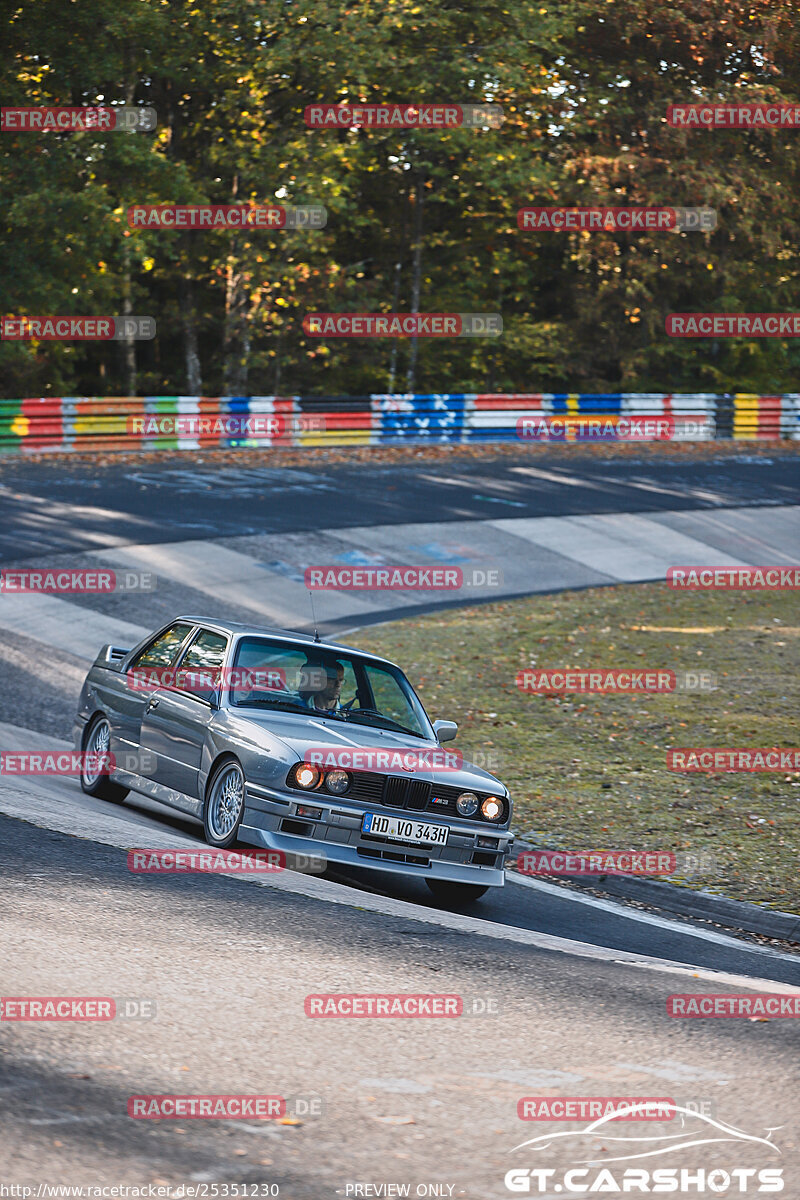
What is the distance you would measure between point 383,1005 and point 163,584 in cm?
1324

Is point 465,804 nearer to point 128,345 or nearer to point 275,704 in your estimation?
point 275,704

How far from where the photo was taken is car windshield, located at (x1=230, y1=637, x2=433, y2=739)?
914cm

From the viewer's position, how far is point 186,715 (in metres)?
9.27

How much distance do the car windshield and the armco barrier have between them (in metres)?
19.5

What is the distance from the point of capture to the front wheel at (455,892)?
28.1 feet

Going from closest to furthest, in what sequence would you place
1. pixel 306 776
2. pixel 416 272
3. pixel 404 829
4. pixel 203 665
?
pixel 306 776
pixel 404 829
pixel 203 665
pixel 416 272

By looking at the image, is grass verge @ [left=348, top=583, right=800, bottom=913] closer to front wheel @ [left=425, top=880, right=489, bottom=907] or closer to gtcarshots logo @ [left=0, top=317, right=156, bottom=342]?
front wheel @ [left=425, top=880, right=489, bottom=907]

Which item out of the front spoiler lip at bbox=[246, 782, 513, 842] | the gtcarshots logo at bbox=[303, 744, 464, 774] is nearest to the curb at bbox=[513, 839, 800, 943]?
the front spoiler lip at bbox=[246, 782, 513, 842]

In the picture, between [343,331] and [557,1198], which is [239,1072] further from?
[343,331]

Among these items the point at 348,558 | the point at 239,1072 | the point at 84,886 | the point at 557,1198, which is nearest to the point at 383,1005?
the point at 239,1072

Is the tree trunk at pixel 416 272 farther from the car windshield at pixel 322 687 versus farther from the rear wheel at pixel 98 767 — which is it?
the car windshield at pixel 322 687

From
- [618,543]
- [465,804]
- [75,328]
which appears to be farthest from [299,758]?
[75,328]

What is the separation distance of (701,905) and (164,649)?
14.1 ft

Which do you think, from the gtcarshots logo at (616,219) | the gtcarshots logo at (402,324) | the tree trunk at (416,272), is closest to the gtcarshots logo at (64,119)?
the gtcarshots logo at (402,324)
